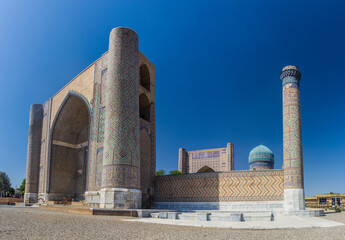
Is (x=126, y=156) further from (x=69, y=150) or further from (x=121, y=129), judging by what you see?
(x=69, y=150)

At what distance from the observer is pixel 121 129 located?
10.1m

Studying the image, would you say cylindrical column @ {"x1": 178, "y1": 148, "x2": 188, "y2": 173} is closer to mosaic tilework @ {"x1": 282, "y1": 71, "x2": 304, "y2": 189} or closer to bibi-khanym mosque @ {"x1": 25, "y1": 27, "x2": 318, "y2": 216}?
bibi-khanym mosque @ {"x1": 25, "y1": 27, "x2": 318, "y2": 216}

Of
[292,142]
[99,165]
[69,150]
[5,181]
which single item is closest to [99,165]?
[99,165]

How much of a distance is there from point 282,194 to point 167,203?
4.64 meters

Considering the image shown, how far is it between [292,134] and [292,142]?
28 cm

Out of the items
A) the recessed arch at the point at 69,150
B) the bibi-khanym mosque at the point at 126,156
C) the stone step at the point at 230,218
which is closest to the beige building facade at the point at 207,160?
the bibi-khanym mosque at the point at 126,156

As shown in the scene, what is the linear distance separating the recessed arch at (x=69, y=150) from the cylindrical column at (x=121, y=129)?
567 cm

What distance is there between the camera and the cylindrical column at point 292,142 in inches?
401

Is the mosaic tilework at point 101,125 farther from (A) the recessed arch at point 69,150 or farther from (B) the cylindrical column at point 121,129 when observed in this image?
(A) the recessed arch at point 69,150

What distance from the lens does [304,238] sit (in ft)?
13.6

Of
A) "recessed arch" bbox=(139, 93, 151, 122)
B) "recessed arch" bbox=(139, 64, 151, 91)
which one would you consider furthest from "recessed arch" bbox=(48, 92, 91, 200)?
"recessed arch" bbox=(139, 64, 151, 91)

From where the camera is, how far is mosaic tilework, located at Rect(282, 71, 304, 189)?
1033cm

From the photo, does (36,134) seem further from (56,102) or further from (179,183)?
(179,183)

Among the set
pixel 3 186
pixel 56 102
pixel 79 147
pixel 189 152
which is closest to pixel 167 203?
pixel 79 147
